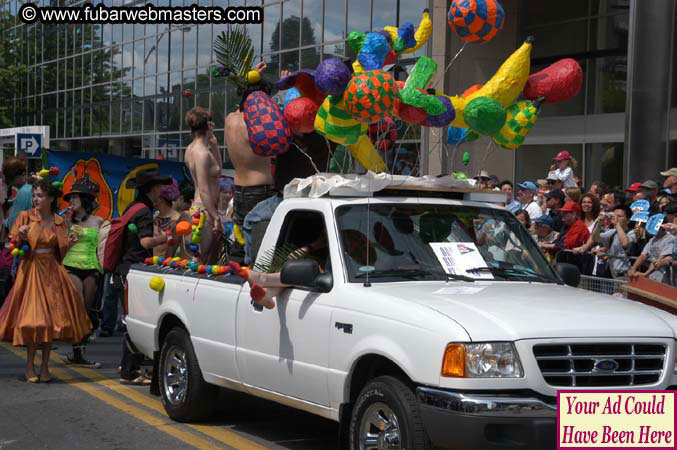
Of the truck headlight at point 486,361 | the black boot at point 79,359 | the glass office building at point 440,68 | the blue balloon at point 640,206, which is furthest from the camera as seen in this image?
the glass office building at point 440,68

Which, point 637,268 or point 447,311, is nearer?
point 447,311

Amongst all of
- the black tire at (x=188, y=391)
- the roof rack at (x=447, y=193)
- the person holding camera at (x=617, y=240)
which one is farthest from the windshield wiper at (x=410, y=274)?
the person holding camera at (x=617, y=240)

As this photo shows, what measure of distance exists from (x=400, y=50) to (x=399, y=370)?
369 centimetres

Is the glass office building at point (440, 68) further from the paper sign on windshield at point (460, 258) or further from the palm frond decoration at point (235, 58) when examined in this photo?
the paper sign on windshield at point (460, 258)

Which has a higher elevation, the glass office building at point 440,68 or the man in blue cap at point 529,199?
the glass office building at point 440,68

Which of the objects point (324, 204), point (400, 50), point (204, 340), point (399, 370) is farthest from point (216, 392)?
point (400, 50)

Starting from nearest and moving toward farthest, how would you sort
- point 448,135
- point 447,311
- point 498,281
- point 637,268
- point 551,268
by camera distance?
point 447,311 < point 498,281 < point 551,268 < point 448,135 < point 637,268

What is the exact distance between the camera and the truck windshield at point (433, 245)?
6.87 meters

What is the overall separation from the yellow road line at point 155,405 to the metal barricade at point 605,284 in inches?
126

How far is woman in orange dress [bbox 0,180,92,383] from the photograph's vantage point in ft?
34.1

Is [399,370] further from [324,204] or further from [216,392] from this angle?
[216,392]

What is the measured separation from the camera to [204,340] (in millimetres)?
8156

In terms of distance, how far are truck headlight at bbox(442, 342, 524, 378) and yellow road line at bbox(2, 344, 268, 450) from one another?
250cm

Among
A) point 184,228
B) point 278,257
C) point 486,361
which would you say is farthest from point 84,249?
point 486,361
